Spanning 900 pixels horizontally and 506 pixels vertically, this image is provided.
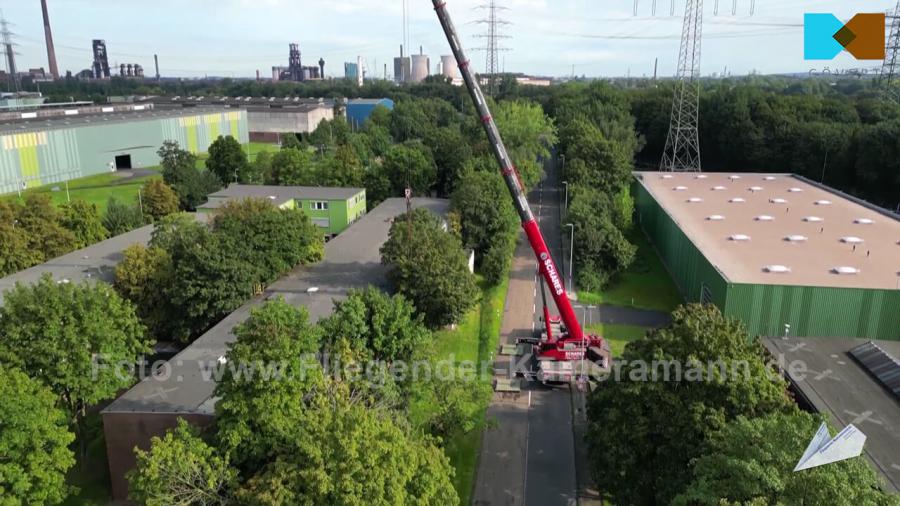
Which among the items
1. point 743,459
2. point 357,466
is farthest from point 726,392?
point 357,466

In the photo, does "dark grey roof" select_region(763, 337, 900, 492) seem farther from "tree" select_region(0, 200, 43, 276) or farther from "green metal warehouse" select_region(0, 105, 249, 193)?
"green metal warehouse" select_region(0, 105, 249, 193)

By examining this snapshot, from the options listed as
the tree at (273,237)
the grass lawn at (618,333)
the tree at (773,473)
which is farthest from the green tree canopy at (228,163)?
the tree at (773,473)

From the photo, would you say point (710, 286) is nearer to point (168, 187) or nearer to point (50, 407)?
point (50, 407)

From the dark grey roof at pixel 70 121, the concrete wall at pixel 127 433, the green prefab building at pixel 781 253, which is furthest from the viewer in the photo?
the dark grey roof at pixel 70 121

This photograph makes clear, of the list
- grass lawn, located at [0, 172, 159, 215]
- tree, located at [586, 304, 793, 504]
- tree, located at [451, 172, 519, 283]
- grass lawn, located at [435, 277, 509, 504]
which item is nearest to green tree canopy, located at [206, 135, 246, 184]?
grass lawn, located at [0, 172, 159, 215]

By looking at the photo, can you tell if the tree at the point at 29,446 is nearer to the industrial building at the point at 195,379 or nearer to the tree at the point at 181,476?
the industrial building at the point at 195,379

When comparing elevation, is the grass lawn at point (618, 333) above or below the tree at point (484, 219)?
below
